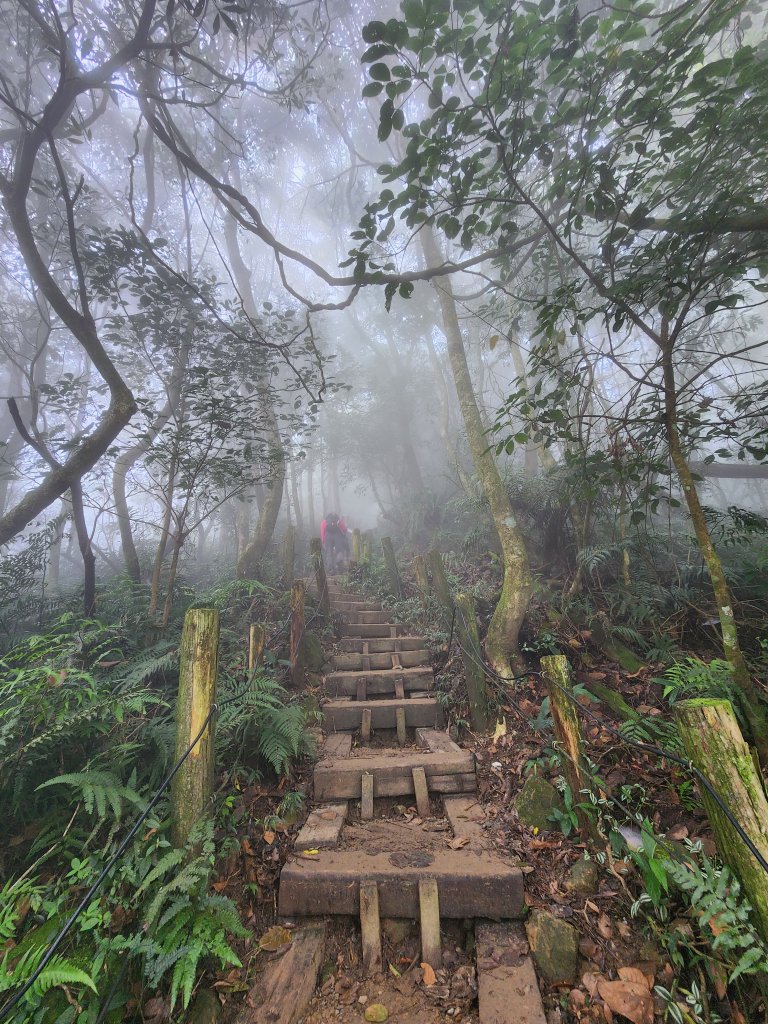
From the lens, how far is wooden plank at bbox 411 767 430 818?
3.49 metres

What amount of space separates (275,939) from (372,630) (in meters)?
4.58

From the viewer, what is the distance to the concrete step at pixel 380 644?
629cm

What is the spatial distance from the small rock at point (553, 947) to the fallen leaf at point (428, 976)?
60 centimetres

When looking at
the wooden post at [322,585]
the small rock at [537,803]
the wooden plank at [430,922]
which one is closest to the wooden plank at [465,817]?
the small rock at [537,803]

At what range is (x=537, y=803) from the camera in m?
3.11

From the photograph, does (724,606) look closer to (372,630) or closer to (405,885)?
(405,885)

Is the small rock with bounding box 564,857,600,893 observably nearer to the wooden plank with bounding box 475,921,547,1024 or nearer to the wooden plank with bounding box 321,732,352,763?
the wooden plank with bounding box 475,921,547,1024

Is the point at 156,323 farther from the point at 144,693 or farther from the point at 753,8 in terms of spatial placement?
the point at 753,8

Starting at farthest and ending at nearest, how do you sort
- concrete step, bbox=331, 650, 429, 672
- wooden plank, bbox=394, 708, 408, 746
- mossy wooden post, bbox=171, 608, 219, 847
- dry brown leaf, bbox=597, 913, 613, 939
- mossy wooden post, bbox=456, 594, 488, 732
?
concrete step, bbox=331, 650, 429, 672 < wooden plank, bbox=394, 708, 408, 746 < mossy wooden post, bbox=456, 594, 488, 732 < mossy wooden post, bbox=171, 608, 219, 847 < dry brown leaf, bbox=597, 913, 613, 939

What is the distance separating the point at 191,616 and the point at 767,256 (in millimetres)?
5099

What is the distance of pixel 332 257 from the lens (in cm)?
3167

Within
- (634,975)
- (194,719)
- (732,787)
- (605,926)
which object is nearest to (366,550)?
(194,719)

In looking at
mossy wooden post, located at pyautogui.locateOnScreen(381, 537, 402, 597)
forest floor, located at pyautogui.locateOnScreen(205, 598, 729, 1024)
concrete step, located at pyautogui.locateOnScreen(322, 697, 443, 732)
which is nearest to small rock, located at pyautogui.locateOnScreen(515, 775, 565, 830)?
forest floor, located at pyautogui.locateOnScreen(205, 598, 729, 1024)

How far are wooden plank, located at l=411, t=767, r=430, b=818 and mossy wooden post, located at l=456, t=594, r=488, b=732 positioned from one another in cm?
97
